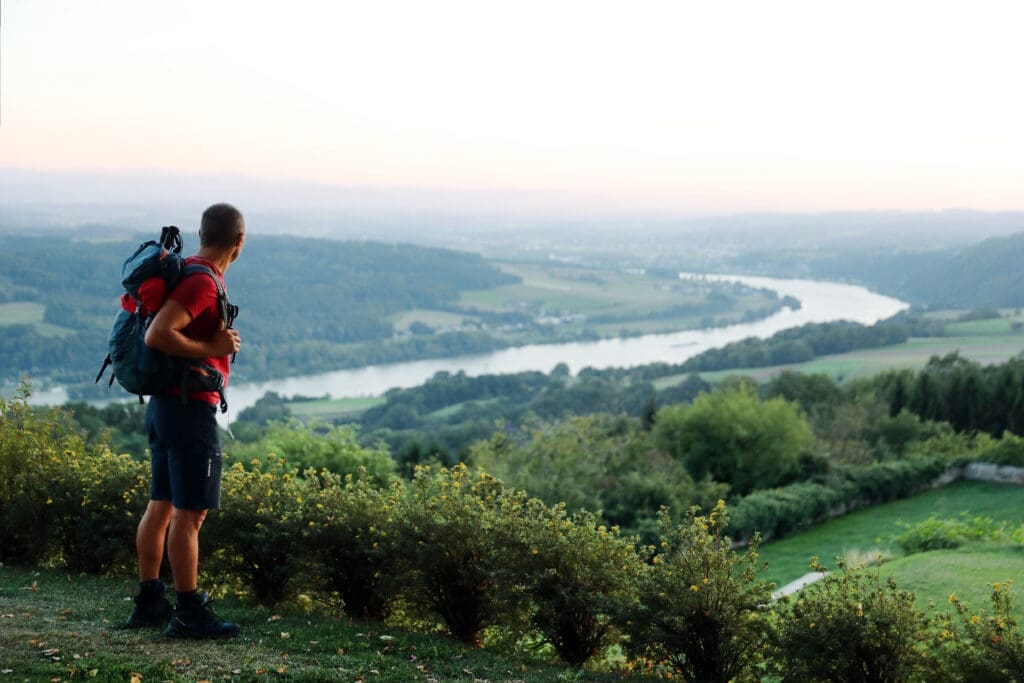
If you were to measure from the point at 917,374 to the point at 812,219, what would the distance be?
512 ft

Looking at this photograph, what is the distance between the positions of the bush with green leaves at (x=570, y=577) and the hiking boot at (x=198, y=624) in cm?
160

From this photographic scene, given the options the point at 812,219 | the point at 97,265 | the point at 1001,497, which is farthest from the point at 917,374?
the point at 812,219

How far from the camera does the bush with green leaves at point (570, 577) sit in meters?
4.81

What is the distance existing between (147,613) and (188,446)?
105 cm

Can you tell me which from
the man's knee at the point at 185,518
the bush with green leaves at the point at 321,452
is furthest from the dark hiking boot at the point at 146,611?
the bush with green leaves at the point at 321,452

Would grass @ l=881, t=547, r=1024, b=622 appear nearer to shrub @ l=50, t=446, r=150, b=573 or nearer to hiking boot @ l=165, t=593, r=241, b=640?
hiking boot @ l=165, t=593, r=241, b=640

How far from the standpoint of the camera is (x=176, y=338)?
3.96 meters

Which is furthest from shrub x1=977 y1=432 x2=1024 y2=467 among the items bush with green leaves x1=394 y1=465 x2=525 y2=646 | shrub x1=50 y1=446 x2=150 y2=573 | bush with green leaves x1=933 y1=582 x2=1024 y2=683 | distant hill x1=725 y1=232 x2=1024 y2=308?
distant hill x1=725 y1=232 x2=1024 y2=308

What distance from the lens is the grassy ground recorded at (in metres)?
3.83

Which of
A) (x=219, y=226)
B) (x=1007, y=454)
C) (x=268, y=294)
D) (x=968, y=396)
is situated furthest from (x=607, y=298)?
(x=219, y=226)

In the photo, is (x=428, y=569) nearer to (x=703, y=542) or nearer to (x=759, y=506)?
(x=703, y=542)

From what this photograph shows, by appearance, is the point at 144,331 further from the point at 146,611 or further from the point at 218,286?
the point at 146,611

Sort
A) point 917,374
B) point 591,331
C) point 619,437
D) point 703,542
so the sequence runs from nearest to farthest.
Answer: point 703,542
point 619,437
point 917,374
point 591,331

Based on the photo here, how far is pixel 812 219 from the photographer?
194000 millimetres
